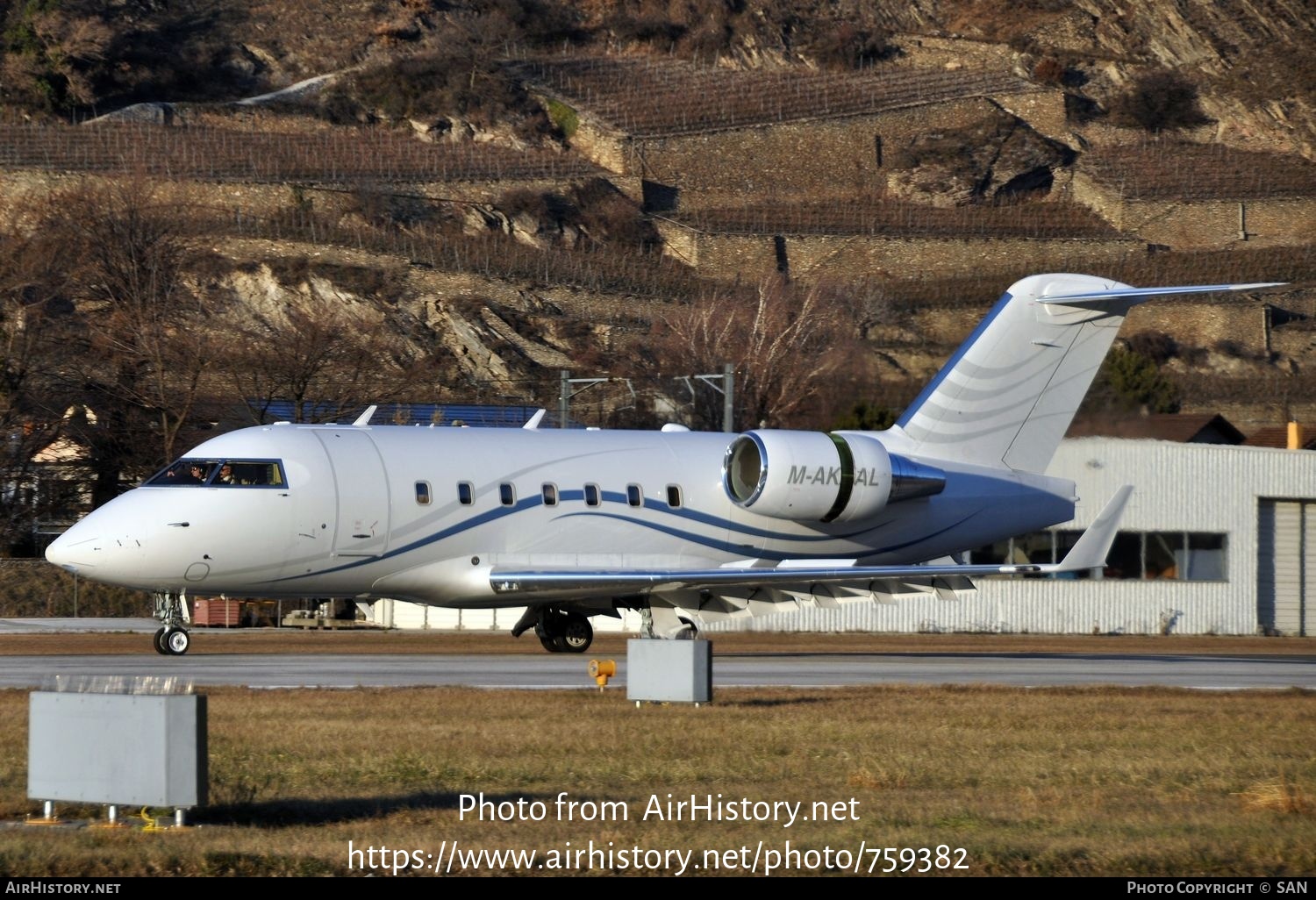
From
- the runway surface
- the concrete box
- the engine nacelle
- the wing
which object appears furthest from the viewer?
the engine nacelle

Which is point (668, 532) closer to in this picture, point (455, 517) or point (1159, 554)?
point (455, 517)

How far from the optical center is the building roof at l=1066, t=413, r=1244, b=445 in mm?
42156

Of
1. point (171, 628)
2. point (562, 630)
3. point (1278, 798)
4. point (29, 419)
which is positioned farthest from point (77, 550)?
point (29, 419)

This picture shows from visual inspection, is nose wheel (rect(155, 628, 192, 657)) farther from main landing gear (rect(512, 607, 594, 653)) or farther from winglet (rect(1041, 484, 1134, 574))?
winglet (rect(1041, 484, 1134, 574))

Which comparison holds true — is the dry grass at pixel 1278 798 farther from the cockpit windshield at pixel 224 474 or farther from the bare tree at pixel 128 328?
the bare tree at pixel 128 328

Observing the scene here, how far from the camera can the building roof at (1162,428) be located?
42.2 m

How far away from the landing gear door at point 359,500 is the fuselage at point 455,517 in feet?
0.07

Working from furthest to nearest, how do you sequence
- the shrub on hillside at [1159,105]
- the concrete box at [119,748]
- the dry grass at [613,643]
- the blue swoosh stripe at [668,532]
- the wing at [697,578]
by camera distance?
the shrub on hillside at [1159,105]
the dry grass at [613,643]
the blue swoosh stripe at [668,532]
the wing at [697,578]
the concrete box at [119,748]

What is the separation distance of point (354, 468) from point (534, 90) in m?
105

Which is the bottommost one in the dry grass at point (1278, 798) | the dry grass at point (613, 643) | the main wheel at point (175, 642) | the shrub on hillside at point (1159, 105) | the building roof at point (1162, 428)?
the dry grass at point (613, 643)

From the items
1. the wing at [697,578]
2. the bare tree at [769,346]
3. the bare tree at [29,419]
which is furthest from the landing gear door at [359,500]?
the bare tree at [769,346]

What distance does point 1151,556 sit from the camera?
42.9 metres

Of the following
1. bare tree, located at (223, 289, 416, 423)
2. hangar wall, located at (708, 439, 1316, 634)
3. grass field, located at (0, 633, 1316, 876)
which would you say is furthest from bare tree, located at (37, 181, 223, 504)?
grass field, located at (0, 633, 1316, 876)

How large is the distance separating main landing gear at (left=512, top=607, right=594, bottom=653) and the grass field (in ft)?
29.8
